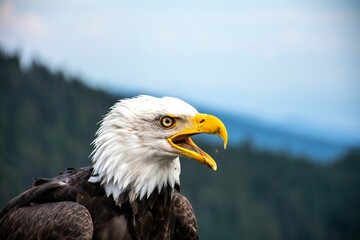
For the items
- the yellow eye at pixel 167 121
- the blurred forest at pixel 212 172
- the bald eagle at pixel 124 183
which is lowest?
the blurred forest at pixel 212 172

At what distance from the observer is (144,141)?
3760 millimetres

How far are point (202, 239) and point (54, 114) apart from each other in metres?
5.72

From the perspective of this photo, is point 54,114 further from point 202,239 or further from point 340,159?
point 340,159

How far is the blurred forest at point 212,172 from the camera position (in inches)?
688

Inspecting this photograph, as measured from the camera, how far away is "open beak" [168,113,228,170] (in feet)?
11.9

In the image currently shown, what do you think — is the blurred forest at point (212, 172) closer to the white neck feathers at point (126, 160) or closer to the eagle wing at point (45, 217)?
the eagle wing at point (45, 217)

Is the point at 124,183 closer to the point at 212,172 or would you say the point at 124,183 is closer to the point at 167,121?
the point at 167,121

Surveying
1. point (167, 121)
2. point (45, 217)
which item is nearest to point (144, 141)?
point (167, 121)

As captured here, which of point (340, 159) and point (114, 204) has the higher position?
point (114, 204)

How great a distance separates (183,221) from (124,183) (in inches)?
25.6

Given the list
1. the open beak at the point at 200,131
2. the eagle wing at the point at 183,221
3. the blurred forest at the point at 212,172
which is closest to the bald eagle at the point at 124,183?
the open beak at the point at 200,131

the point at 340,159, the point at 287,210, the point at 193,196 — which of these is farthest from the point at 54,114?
the point at 340,159

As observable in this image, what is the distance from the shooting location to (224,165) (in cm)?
2095

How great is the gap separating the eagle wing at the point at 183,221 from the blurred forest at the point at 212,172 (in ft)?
34.2
